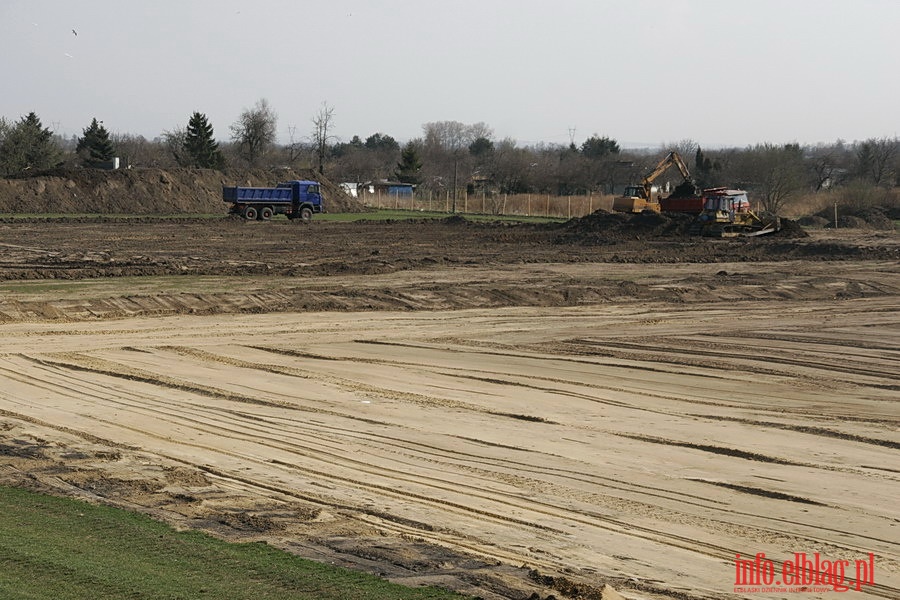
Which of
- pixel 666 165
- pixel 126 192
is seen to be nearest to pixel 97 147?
pixel 126 192

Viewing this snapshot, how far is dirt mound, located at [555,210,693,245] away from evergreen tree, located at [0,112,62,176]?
48049 mm

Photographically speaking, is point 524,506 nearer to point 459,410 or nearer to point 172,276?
point 459,410

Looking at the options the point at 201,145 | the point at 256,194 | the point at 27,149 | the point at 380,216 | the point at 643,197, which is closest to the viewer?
the point at 643,197

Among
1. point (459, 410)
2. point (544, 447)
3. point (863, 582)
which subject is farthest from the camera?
point (459, 410)

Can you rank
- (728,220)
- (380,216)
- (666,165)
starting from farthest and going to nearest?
(380,216) < (666,165) < (728,220)

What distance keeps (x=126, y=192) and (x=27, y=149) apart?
16962 mm

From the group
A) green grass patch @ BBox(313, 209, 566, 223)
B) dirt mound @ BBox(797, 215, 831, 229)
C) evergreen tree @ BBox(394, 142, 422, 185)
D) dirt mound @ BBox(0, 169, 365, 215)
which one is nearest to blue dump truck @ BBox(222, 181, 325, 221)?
green grass patch @ BBox(313, 209, 566, 223)

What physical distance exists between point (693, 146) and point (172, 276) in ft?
443

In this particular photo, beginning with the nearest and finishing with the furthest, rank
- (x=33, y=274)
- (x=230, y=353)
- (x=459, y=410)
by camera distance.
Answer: (x=459, y=410) → (x=230, y=353) → (x=33, y=274)

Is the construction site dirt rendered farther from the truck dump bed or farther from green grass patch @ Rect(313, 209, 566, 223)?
green grass patch @ Rect(313, 209, 566, 223)

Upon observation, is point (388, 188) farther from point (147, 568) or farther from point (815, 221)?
point (147, 568)

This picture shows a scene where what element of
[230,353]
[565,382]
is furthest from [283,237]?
[565,382]

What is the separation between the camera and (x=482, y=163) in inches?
4887

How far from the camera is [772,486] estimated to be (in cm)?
1064
